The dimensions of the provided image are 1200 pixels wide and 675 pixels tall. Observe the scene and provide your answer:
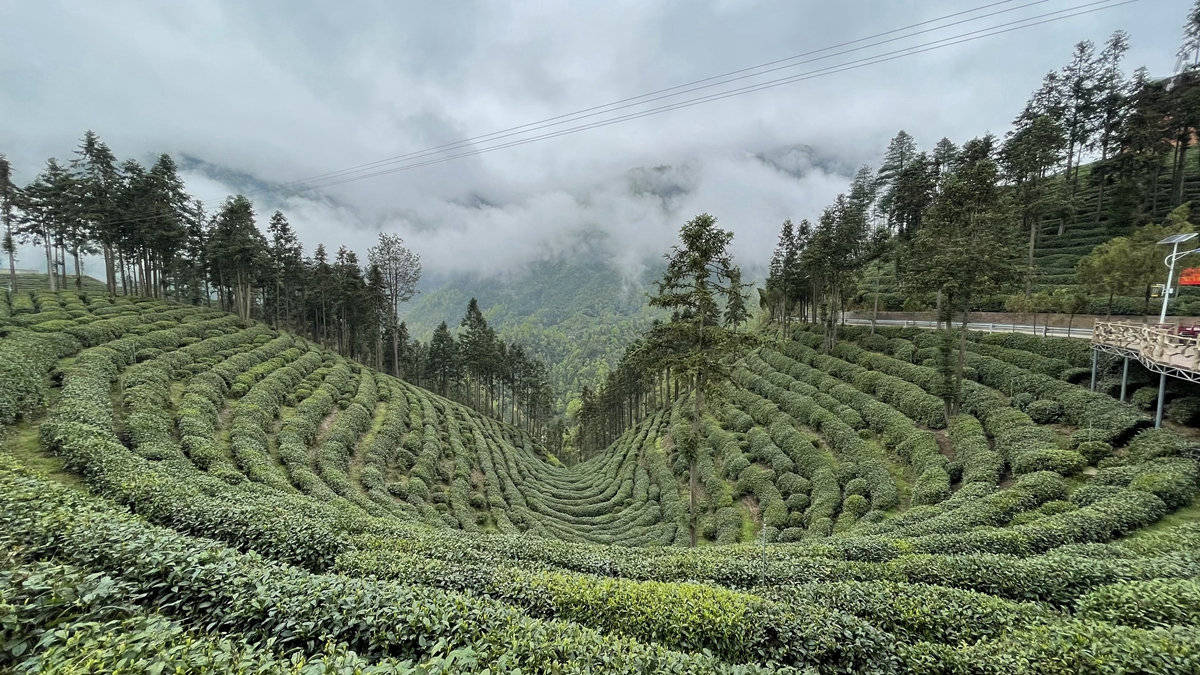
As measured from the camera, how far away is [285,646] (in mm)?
5207

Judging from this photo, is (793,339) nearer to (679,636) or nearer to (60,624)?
(679,636)

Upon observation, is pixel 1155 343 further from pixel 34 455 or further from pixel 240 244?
pixel 240 244

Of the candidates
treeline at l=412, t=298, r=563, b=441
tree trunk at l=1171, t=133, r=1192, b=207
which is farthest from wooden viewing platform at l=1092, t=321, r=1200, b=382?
treeline at l=412, t=298, r=563, b=441

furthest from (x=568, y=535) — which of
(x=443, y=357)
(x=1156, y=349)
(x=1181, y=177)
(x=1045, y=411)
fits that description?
(x=1181, y=177)

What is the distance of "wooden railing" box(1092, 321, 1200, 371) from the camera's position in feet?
44.6

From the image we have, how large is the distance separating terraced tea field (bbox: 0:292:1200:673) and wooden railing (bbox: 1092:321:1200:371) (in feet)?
7.53

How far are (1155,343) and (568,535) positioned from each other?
2793cm

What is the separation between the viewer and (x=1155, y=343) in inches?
599

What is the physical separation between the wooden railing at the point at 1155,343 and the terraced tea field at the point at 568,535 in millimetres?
2294

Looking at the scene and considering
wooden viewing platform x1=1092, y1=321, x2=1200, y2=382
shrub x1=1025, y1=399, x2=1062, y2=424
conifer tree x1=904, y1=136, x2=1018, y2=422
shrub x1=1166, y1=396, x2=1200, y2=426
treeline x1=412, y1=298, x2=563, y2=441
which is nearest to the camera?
wooden viewing platform x1=1092, y1=321, x2=1200, y2=382

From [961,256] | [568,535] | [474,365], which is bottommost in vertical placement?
[568,535]

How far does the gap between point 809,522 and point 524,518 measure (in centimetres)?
1645

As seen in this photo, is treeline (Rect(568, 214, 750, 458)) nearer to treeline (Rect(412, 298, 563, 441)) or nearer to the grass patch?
the grass patch

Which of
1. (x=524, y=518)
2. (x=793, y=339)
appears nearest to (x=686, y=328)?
(x=524, y=518)
